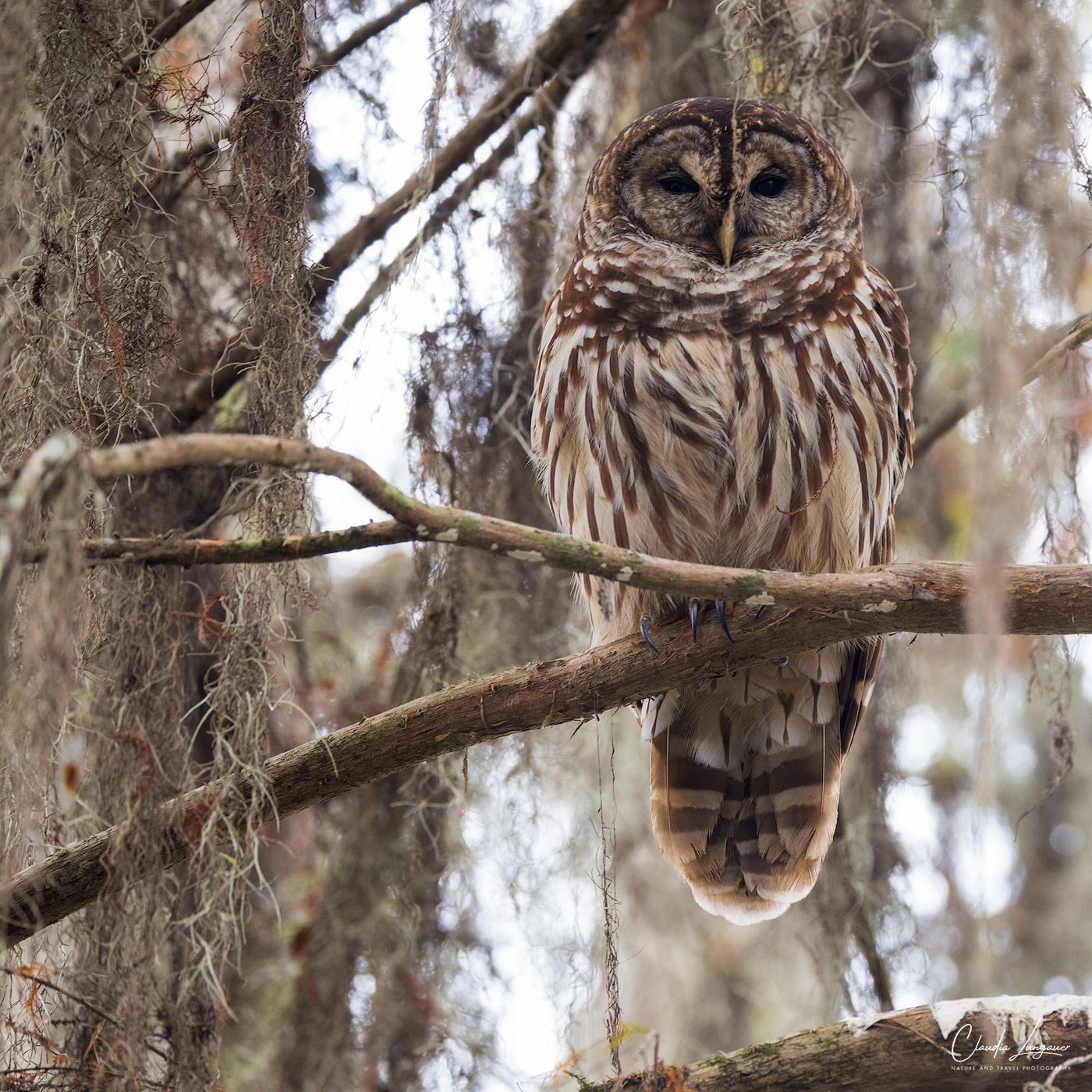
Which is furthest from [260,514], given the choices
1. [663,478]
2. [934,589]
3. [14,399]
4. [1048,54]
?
[1048,54]

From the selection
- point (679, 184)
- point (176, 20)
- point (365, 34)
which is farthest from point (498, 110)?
point (176, 20)

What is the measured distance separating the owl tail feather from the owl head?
1415 mm

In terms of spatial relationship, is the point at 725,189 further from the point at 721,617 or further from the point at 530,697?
the point at 530,697

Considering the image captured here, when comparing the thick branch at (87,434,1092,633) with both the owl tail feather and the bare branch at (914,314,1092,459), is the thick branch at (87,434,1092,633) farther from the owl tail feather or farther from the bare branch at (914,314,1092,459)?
the owl tail feather

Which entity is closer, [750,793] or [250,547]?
[250,547]

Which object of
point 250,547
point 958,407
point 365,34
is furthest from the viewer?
point 958,407

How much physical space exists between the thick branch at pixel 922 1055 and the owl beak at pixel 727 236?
2.15 meters

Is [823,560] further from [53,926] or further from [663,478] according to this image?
[53,926]

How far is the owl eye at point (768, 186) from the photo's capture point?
12.0 feet

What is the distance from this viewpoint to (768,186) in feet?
12.0

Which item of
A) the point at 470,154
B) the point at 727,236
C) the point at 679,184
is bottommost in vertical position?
the point at 727,236

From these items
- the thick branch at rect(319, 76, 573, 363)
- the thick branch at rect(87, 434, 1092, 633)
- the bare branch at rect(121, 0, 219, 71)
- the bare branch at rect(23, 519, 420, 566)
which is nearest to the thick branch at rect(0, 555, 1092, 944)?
the thick branch at rect(87, 434, 1092, 633)

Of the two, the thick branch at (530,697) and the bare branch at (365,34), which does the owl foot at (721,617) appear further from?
the bare branch at (365,34)

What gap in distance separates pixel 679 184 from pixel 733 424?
0.97m
